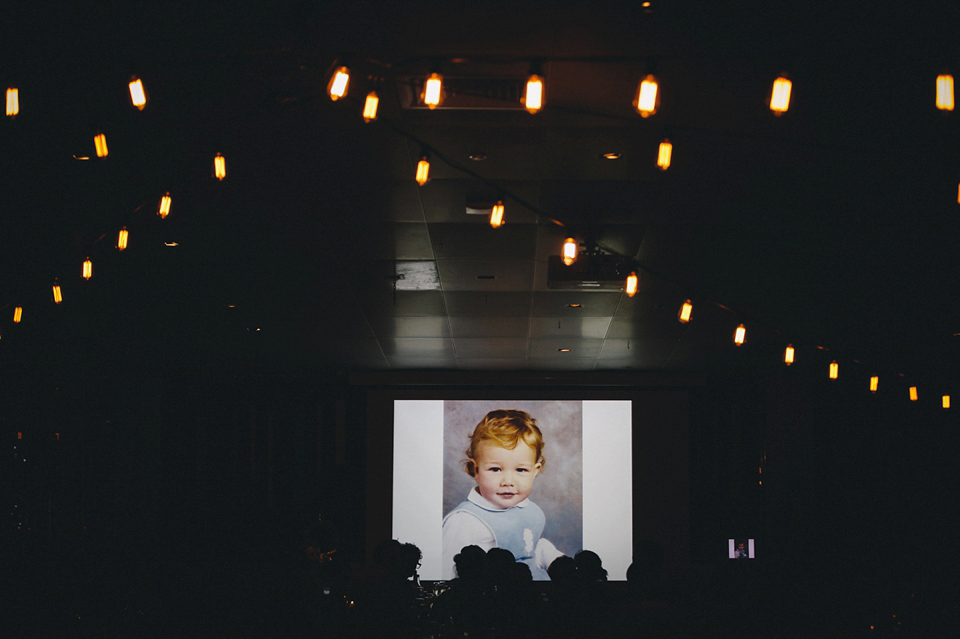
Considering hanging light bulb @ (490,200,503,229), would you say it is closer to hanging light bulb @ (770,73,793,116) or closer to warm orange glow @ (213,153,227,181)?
warm orange glow @ (213,153,227,181)

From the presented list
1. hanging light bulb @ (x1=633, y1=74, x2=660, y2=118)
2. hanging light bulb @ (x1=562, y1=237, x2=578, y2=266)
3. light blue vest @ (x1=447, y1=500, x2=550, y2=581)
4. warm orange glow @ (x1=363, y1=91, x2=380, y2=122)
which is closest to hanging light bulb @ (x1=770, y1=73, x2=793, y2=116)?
hanging light bulb @ (x1=633, y1=74, x2=660, y2=118)

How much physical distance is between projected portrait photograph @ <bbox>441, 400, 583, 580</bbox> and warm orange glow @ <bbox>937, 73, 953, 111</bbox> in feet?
30.3

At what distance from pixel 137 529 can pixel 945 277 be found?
10448 millimetres

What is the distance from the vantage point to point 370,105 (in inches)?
126

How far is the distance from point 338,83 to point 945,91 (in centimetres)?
209

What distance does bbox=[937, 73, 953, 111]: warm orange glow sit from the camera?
2805mm

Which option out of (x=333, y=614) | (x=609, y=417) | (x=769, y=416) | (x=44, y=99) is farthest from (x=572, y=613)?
(x=769, y=416)

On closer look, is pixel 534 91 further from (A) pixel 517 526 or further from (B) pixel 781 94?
(A) pixel 517 526

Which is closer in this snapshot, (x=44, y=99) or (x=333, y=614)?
(x=44, y=99)

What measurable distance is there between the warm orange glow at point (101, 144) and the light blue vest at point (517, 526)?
28.5 ft

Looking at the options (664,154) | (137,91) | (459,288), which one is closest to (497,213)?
(664,154)

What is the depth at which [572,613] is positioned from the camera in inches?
205

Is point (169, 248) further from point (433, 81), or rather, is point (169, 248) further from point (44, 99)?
point (433, 81)

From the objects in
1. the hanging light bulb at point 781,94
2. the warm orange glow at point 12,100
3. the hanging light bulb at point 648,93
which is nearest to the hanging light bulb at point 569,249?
the hanging light bulb at point 648,93
